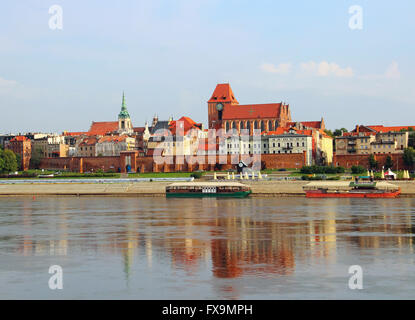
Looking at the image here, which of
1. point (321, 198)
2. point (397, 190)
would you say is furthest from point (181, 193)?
point (397, 190)

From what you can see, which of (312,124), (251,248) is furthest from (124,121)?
(251,248)

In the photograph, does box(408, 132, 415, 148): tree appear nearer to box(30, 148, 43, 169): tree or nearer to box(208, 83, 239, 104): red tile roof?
box(208, 83, 239, 104): red tile roof

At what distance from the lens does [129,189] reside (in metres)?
67.2

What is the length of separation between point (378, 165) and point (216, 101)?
43214 mm

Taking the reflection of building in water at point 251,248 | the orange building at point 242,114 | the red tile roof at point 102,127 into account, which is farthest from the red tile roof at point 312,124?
the reflection of building in water at point 251,248

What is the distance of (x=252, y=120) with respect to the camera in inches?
4350

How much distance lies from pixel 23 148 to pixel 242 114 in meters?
40.4

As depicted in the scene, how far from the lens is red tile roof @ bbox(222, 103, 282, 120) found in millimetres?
109688

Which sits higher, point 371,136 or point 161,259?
point 371,136

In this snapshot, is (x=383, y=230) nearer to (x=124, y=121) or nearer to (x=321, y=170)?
(x=321, y=170)

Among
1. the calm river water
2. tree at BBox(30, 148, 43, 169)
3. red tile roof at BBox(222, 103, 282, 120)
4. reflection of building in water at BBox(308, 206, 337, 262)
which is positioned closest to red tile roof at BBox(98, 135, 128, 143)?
tree at BBox(30, 148, 43, 169)
